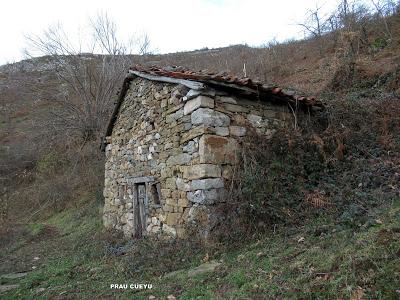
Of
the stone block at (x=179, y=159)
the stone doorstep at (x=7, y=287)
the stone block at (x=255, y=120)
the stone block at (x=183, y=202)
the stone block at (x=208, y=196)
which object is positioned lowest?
the stone doorstep at (x=7, y=287)

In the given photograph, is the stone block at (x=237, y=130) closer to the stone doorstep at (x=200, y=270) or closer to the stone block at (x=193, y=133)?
the stone block at (x=193, y=133)

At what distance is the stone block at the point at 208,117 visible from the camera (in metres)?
5.31

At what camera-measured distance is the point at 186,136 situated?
5707 millimetres

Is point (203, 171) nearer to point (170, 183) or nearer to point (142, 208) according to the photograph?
point (170, 183)

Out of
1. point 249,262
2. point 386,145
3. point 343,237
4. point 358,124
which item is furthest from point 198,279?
point 358,124

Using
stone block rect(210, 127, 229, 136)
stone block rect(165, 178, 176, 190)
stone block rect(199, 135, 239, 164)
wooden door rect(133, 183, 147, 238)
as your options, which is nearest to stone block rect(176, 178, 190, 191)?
stone block rect(165, 178, 176, 190)

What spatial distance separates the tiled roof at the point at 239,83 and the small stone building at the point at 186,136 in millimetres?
17

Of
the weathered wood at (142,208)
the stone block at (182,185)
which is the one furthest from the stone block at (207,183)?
the weathered wood at (142,208)

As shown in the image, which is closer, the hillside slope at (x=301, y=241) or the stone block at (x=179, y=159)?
the hillside slope at (x=301, y=241)

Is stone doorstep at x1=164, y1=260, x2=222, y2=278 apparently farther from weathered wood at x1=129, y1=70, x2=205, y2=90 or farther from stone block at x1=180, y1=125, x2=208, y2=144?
weathered wood at x1=129, y1=70, x2=205, y2=90

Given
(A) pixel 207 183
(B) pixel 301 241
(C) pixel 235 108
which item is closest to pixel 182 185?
(A) pixel 207 183

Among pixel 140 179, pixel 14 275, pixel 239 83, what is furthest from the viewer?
pixel 140 179

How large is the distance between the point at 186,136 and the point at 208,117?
60cm

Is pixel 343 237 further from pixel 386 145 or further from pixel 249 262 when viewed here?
pixel 386 145
